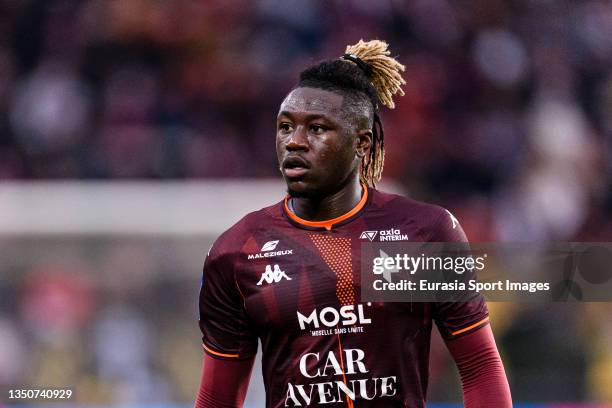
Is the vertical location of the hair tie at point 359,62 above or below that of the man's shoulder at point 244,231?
above

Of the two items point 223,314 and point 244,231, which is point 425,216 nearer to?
point 244,231

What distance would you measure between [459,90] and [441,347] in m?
3.30

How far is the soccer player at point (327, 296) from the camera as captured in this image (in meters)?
3.50

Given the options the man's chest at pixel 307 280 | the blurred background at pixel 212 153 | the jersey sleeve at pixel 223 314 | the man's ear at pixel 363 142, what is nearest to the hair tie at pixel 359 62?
the man's ear at pixel 363 142

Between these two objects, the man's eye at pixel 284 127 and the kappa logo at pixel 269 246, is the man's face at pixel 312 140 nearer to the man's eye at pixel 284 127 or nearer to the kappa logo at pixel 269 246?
the man's eye at pixel 284 127

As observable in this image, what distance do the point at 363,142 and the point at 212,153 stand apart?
5.40 meters

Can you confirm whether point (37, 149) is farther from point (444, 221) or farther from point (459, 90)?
point (444, 221)

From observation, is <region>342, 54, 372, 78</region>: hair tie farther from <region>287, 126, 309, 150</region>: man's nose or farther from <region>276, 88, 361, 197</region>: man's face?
<region>287, 126, 309, 150</region>: man's nose

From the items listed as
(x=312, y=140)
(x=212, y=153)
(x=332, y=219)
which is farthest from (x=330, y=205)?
(x=212, y=153)

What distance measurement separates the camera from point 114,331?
22.4ft

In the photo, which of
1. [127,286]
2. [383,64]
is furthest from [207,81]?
[383,64]

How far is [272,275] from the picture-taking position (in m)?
3.64

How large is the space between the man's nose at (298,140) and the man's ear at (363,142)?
21 cm

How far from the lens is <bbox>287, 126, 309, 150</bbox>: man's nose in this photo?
11.6ft
